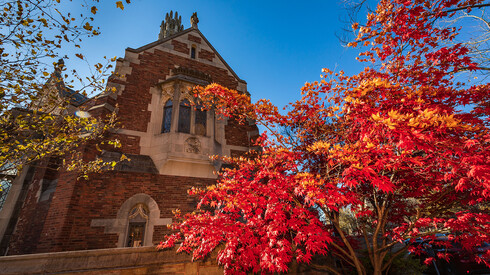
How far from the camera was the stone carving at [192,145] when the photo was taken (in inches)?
Answer: 324

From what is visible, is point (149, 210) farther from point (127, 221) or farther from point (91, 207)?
point (91, 207)

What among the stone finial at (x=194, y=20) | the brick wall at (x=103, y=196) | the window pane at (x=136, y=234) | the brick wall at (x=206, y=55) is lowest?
the window pane at (x=136, y=234)

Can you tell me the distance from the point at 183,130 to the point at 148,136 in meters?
1.36

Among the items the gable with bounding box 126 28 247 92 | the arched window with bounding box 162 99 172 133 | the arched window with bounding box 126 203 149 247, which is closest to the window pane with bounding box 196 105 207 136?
the arched window with bounding box 162 99 172 133

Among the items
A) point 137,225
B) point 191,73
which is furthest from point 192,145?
point 191,73

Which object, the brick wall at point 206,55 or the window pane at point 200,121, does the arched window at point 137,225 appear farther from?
the brick wall at point 206,55

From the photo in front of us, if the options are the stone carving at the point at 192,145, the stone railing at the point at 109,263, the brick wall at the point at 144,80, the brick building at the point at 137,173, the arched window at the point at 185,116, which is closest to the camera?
the stone railing at the point at 109,263

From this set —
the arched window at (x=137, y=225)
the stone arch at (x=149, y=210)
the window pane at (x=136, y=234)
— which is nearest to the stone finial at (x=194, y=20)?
the stone arch at (x=149, y=210)

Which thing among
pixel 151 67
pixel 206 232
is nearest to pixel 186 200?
pixel 206 232

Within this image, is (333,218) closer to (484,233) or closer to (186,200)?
(484,233)

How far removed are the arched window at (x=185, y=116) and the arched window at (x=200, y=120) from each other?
34 cm

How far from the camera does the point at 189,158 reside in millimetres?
8102

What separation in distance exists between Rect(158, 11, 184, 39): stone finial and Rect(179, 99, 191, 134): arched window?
24.7m

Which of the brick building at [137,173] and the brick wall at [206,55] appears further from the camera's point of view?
the brick wall at [206,55]
